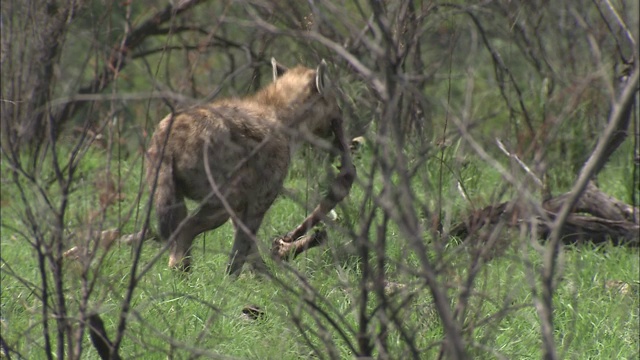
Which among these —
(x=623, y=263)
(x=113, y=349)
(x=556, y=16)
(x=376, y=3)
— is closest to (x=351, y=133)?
(x=623, y=263)

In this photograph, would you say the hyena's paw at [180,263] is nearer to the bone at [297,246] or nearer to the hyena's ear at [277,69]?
the bone at [297,246]

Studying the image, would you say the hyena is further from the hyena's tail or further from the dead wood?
the dead wood

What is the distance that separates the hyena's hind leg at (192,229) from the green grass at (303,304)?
0.10 metres

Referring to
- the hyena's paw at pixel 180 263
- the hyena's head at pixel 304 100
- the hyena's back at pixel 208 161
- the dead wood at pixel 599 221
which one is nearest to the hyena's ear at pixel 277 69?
the hyena's head at pixel 304 100

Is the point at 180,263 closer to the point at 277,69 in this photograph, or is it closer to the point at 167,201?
the point at 167,201

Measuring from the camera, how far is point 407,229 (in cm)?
263

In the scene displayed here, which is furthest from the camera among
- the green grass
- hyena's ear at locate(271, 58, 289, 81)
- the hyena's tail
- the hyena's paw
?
hyena's ear at locate(271, 58, 289, 81)

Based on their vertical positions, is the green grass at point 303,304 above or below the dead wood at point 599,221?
above

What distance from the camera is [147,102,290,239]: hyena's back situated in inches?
223

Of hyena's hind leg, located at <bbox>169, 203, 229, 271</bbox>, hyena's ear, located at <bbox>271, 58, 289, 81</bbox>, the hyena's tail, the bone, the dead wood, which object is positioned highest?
hyena's ear, located at <bbox>271, 58, 289, 81</bbox>

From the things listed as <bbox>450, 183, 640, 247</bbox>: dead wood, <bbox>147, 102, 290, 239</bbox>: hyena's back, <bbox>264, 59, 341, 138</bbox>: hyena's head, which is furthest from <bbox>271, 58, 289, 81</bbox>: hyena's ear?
<bbox>450, 183, 640, 247</bbox>: dead wood

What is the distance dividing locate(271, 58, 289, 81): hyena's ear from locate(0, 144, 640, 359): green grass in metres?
1.03

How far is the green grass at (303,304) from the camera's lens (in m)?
4.34

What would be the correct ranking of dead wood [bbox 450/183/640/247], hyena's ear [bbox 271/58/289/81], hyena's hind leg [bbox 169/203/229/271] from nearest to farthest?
1. hyena's hind leg [bbox 169/203/229/271]
2. dead wood [bbox 450/183/640/247]
3. hyena's ear [bbox 271/58/289/81]
